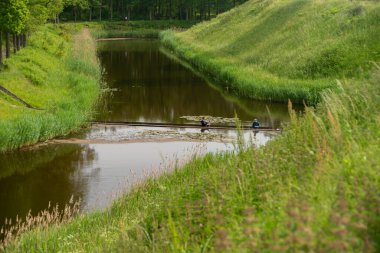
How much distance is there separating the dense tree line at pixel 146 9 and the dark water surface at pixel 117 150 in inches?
3051

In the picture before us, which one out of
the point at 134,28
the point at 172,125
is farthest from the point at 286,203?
the point at 134,28

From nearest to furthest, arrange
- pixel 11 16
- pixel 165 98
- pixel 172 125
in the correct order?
pixel 172 125 < pixel 11 16 < pixel 165 98

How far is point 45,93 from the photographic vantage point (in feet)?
115

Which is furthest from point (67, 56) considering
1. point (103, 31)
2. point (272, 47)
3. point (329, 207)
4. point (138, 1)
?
point (138, 1)

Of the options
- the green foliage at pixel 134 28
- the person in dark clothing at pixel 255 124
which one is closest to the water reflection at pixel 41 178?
the person in dark clothing at pixel 255 124

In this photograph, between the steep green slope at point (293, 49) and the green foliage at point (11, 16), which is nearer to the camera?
the green foliage at point (11, 16)

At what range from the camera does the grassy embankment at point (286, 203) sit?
5.71 metres

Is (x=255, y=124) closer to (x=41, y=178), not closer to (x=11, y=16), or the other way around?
(x=41, y=178)

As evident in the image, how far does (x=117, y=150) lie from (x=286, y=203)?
838 inches

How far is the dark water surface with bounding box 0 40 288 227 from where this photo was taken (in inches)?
818

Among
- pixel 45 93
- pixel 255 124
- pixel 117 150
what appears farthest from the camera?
pixel 45 93

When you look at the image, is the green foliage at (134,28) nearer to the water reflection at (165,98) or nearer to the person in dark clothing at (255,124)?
the water reflection at (165,98)

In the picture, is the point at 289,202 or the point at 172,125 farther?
the point at 172,125

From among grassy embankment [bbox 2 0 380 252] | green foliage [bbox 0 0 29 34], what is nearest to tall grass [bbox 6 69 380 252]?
grassy embankment [bbox 2 0 380 252]
